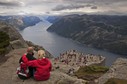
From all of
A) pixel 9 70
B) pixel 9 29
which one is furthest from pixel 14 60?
pixel 9 29

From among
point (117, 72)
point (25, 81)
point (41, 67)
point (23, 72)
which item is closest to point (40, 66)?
point (41, 67)

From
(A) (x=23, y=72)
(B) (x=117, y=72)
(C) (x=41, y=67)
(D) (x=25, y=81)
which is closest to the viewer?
(C) (x=41, y=67)

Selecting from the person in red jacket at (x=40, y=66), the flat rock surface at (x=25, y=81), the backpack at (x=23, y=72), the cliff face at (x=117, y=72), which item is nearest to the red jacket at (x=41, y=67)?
the person in red jacket at (x=40, y=66)

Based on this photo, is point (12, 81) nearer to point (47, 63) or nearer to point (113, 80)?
point (47, 63)

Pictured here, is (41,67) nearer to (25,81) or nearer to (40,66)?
(40,66)

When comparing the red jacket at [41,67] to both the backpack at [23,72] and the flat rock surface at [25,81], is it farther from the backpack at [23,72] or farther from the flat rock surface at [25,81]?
the backpack at [23,72]

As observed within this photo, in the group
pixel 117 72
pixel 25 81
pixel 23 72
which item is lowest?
pixel 117 72

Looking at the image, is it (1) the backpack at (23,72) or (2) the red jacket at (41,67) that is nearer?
(2) the red jacket at (41,67)

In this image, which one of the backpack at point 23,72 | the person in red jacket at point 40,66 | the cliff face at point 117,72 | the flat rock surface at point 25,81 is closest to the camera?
the person in red jacket at point 40,66

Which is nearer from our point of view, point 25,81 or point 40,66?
point 40,66

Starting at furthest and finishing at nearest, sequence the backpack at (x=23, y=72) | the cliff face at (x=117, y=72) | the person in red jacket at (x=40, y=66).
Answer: the cliff face at (x=117, y=72)
the backpack at (x=23, y=72)
the person in red jacket at (x=40, y=66)
